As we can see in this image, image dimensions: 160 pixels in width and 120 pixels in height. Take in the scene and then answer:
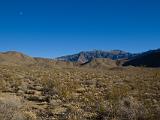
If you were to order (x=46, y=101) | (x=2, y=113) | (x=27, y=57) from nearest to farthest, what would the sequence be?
(x=2, y=113) → (x=46, y=101) → (x=27, y=57)

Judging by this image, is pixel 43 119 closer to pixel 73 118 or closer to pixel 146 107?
pixel 73 118

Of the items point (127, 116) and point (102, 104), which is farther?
point (102, 104)

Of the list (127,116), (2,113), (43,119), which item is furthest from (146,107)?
(2,113)

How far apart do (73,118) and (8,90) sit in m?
9.09

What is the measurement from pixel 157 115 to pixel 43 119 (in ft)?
10.7

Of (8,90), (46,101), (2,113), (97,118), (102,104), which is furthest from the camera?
(8,90)

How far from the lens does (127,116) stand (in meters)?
10.4

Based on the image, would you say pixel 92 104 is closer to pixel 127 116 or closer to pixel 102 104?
pixel 102 104

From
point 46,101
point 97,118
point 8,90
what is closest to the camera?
point 97,118

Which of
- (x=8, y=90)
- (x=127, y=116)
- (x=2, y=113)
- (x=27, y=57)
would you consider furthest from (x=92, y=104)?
(x=27, y=57)

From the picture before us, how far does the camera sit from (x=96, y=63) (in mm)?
173125

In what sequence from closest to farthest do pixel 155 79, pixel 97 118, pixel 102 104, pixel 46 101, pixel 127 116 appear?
1. pixel 127 116
2. pixel 97 118
3. pixel 102 104
4. pixel 46 101
5. pixel 155 79

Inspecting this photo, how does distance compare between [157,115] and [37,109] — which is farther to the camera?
[37,109]

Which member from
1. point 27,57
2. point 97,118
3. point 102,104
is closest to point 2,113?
point 97,118
